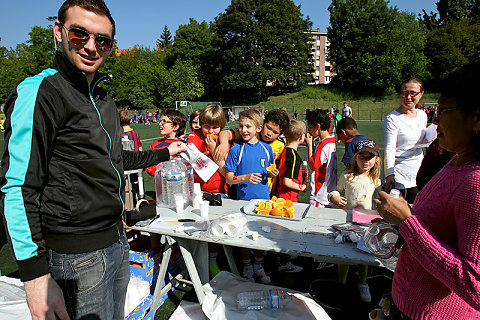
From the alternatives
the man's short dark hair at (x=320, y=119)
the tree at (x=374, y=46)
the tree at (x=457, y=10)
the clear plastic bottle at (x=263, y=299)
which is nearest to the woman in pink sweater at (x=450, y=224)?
the clear plastic bottle at (x=263, y=299)

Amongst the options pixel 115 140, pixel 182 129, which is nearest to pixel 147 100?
pixel 182 129

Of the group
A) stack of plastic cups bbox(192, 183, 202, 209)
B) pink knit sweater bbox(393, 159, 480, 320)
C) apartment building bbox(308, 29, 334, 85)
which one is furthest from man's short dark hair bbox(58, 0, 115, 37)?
apartment building bbox(308, 29, 334, 85)

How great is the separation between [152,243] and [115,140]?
1976 mm

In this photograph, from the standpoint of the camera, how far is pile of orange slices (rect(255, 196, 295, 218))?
2771 mm

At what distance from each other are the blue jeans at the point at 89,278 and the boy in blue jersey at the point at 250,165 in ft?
6.36

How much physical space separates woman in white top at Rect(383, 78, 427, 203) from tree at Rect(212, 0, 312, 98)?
143 ft

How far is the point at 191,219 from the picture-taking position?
2795 millimetres

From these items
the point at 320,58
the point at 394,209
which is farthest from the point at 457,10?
the point at 394,209

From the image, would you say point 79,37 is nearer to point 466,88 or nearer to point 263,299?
point 466,88

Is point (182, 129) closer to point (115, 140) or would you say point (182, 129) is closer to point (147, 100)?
point (115, 140)

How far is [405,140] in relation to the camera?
3.64 meters

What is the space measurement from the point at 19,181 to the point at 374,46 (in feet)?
180

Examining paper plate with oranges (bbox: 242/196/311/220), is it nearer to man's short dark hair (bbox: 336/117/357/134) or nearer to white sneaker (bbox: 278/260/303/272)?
white sneaker (bbox: 278/260/303/272)

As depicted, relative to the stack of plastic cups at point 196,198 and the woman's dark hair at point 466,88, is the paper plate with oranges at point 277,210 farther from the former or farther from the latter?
the woman's dark hair at point 466,88
